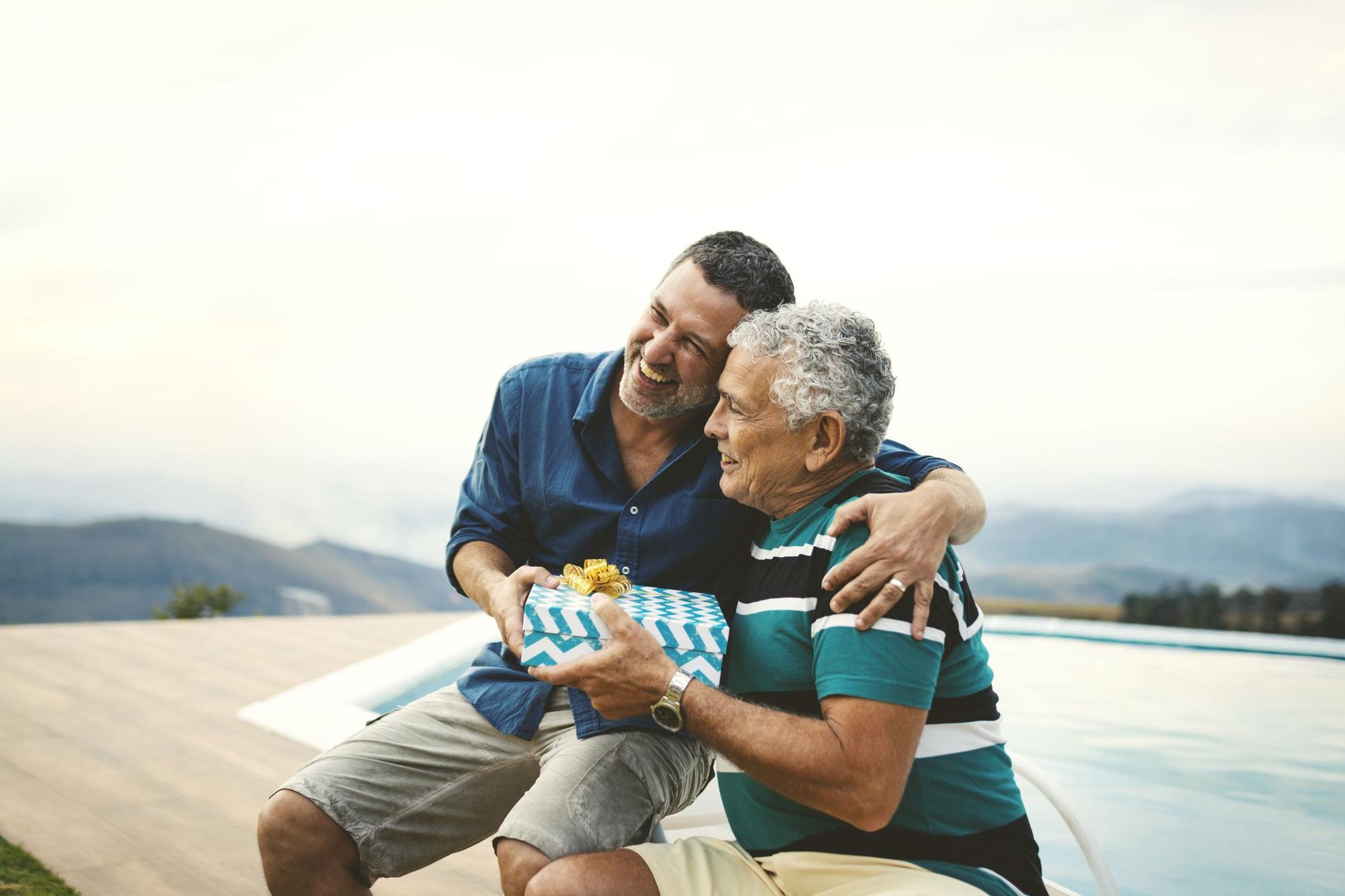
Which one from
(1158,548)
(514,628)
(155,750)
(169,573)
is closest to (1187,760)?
(514,628)

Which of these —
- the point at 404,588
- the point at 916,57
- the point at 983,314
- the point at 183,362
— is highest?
the point at 916,57

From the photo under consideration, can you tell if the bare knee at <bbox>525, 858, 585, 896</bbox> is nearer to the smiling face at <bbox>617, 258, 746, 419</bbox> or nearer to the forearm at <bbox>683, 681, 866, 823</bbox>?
the forearm at <bbox>683, 681, 866, 823</bbox>

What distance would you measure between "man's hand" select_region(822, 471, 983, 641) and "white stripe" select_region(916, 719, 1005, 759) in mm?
189

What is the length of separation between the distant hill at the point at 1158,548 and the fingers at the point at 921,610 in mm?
11152

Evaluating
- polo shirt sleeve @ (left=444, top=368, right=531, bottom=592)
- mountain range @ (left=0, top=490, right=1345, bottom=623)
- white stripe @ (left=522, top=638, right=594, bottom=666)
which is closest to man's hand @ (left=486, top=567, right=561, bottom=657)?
white stripe @ (left=522, top=638, right=594, bottom=666)

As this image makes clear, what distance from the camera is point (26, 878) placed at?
8.65 ft

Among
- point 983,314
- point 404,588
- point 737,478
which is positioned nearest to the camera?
point 737,478

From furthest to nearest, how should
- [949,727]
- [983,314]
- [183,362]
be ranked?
[183,362], [983,314], [949,727]

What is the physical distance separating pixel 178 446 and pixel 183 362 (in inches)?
49.2

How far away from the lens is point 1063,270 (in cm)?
1159

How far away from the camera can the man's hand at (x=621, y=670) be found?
57.7 inches

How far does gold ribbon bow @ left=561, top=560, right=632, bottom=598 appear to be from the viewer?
1626 millimetres

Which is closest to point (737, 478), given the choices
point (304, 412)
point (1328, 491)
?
point (1328, 491)

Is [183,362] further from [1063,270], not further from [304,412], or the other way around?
[1063,270]
